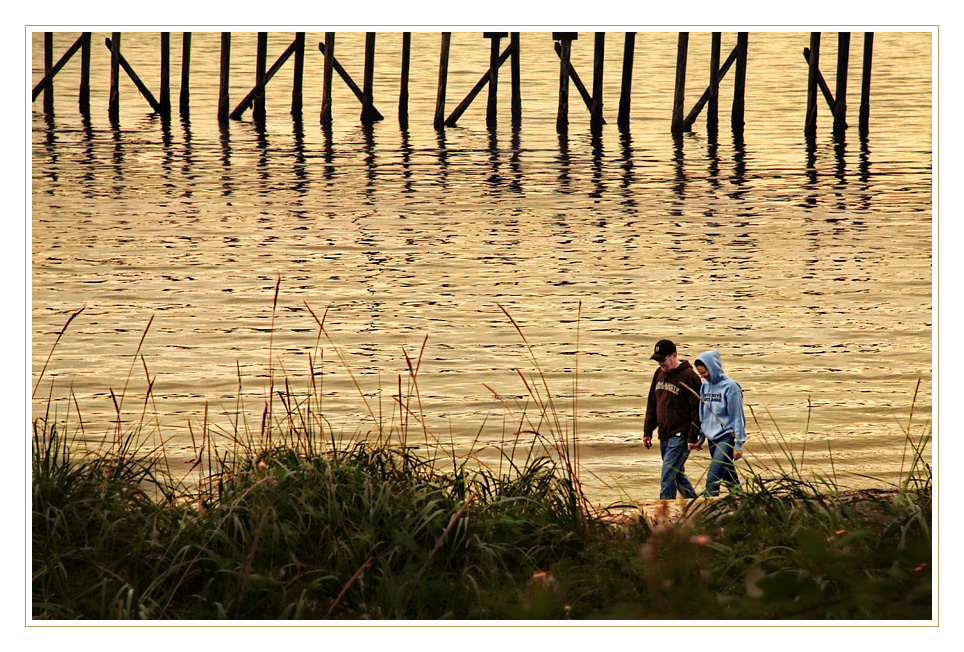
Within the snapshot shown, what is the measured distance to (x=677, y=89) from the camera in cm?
2578

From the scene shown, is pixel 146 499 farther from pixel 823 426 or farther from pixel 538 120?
pixel 538 120

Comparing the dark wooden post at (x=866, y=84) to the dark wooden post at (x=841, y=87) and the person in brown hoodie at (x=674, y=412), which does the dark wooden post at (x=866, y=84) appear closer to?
the dark wooden post at (x=841, y=87)

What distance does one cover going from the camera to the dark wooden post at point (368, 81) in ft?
85.0

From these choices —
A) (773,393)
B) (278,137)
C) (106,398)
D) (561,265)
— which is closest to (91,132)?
(278,137)

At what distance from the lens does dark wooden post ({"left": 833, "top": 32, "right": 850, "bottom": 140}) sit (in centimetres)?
2505

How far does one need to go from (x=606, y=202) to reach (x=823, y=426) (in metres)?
11.2

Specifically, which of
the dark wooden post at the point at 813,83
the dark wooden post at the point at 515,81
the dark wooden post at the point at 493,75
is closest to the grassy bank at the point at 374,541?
the dark wooden post at the point at 813,83

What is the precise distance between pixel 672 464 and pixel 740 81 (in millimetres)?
19206

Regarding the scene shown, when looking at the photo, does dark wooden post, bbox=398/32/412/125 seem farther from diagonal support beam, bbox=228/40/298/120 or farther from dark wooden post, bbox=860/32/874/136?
dark wooden post, bbox=860/32/874/136

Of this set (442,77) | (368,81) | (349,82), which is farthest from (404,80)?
(442,77)

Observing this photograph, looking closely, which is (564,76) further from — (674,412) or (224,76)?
(674,412)

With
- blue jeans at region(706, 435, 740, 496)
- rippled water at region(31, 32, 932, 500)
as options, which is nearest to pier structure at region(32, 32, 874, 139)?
rippled water at region(31, 32, 932, 500)

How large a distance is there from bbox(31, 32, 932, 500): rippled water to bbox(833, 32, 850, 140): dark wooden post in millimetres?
547
